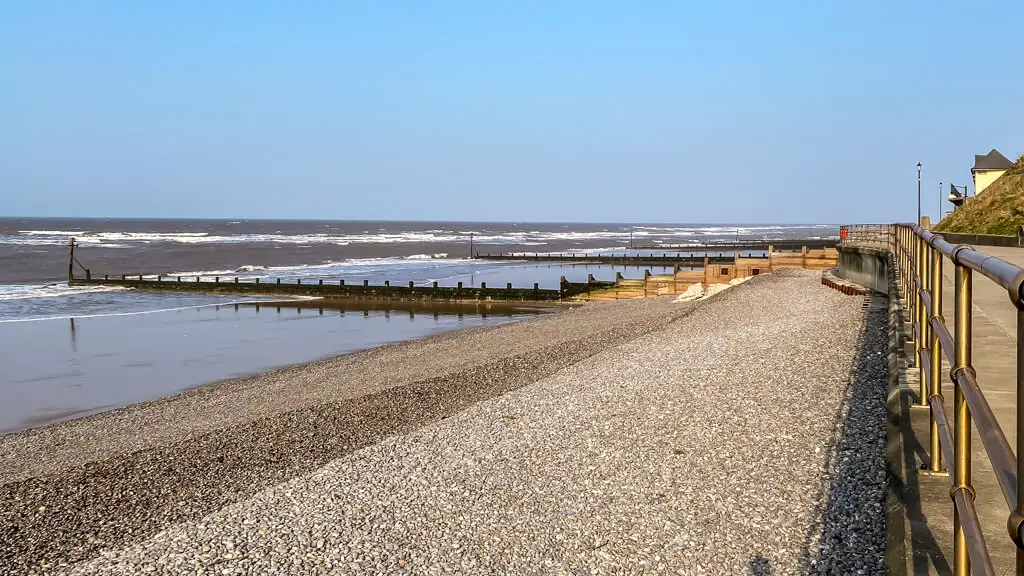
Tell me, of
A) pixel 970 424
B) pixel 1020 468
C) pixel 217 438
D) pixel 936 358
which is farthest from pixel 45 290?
pixel 1020 468

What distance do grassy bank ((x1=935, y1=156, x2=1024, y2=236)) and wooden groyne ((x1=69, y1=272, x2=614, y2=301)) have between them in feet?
47.4

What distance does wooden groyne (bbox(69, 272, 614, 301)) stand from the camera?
37863 millimetres

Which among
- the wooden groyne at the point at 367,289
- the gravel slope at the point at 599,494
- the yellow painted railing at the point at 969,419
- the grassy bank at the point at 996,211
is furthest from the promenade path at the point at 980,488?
the wooden groyne at the point at 367,289

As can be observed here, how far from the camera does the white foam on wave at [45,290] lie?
3916cm

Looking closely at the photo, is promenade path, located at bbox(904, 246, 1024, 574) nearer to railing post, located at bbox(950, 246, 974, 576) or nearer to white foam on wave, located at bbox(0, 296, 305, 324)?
railing post, located at bbox(950, 246, 974, 576)

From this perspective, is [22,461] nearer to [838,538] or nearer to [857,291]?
[838,538]

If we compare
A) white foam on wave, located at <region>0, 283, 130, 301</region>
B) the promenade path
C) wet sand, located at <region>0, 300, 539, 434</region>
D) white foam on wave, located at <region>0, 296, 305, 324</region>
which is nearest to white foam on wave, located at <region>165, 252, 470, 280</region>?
white foam on wave, located at <region>0, 283, 130, 301</region>

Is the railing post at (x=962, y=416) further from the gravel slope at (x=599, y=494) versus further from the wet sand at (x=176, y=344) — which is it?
the wet sand at (x=176, y=344)

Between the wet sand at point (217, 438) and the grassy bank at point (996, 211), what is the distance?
1395 centimetres

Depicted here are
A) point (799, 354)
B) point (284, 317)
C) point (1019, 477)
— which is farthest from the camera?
point (284, 317)

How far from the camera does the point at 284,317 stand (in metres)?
32.5

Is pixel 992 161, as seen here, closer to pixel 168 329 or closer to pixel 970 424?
pixel 168 329

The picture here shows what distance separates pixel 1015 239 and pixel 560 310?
1702cm

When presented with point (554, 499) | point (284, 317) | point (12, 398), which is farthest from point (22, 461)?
point (284, 317)
